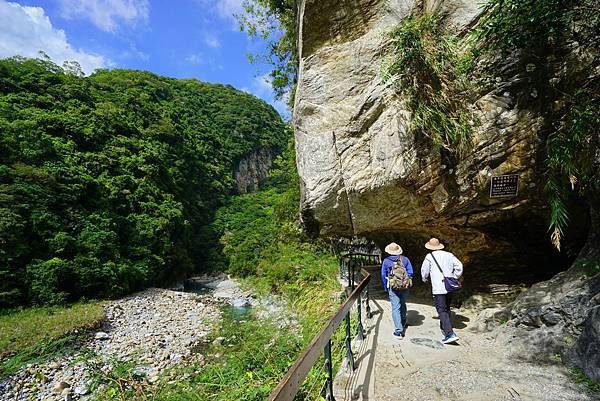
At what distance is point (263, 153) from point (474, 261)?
73.7 metres

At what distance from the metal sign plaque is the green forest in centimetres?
1885

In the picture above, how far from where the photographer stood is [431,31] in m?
5.06

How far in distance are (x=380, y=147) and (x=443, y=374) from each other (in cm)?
349

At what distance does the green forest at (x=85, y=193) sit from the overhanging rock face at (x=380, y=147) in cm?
1683

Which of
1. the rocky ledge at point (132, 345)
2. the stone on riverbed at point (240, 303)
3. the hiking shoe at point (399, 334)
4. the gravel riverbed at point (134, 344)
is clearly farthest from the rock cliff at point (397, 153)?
the stone on riverbed at point (240, 303)

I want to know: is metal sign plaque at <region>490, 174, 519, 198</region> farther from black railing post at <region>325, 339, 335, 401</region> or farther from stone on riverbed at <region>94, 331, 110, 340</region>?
stone on riverbed at <region>94, 331, 110, 340</region>

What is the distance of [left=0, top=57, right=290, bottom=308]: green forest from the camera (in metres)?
19.8

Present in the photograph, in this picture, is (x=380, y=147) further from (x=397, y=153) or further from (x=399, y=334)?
(x=399, y=334)

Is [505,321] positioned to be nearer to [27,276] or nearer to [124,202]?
[27,276]

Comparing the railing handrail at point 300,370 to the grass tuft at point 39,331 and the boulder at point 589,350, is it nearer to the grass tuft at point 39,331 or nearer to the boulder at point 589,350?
the boulder at point 589,350

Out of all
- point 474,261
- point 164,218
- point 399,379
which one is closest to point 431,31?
point 474,261

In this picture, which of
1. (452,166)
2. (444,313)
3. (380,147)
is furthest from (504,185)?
(444,313)

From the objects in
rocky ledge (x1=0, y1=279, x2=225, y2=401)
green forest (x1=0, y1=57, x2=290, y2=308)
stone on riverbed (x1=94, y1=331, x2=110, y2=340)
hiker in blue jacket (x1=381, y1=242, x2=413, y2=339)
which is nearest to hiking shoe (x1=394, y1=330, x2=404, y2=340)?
hiker in blue jacket (x1=381, y1=242, x2=413, y2=339)

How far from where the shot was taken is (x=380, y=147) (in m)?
5.39
